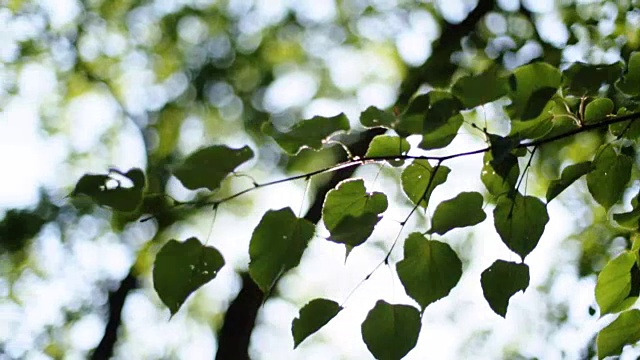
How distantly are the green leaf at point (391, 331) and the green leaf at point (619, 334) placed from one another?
29 centimetres

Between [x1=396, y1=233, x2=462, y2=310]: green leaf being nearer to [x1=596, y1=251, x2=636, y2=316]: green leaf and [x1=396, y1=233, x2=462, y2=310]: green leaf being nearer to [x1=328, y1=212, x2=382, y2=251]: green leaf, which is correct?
[x1=328, y1=212, x2=382, y2=251]: green leaf

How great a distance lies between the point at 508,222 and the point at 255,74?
8.21m

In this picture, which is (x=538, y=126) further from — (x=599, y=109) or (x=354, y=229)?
(x=354, y=229)

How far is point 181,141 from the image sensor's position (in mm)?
8930

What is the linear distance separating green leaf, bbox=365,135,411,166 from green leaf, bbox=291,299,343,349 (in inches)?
6.8

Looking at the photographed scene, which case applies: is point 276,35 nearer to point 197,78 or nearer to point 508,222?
point 197,78

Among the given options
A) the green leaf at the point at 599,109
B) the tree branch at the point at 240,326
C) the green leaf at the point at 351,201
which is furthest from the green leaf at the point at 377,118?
the tree branch at the point at 240,326

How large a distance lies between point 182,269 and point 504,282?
0.37 metres

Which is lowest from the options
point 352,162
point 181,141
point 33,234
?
point 33,234

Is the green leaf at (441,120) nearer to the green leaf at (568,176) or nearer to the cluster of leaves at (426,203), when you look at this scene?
the cluster of leaves at (426,203)

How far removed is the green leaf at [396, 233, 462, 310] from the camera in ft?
2.53

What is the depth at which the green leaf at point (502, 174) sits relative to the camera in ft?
2.41

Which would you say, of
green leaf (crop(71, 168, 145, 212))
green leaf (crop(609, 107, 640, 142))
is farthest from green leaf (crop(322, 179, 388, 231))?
green leaf (crop(609, 107, 640, 142))

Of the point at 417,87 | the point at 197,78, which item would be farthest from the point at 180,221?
the point at 417,87
